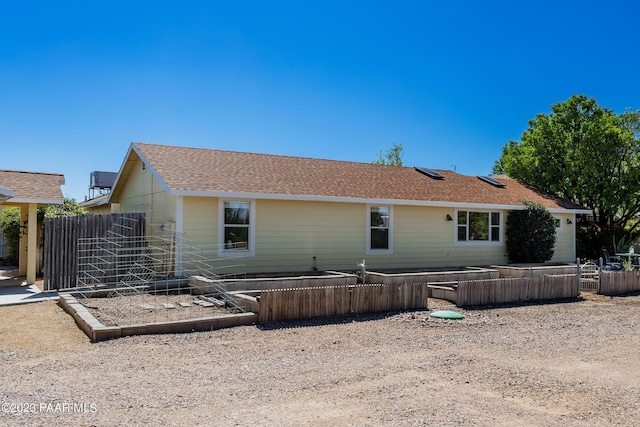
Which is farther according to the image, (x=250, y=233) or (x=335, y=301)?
(x=250, y=233)

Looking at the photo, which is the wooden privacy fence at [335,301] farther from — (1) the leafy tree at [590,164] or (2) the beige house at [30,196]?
(1) the leafy tree at [590,164]

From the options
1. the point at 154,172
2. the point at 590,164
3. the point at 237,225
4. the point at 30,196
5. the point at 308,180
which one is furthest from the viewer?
the point at 590,164

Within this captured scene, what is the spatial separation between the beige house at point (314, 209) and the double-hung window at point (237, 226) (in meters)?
0.03

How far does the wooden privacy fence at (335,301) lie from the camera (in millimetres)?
9352

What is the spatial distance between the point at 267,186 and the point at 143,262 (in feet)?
14.3

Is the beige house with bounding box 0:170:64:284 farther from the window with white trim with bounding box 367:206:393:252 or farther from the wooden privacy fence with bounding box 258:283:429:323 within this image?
the window with white trim with bounding box 367:206:393:252

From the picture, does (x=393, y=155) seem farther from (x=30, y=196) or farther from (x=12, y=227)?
(x=30, y=196)

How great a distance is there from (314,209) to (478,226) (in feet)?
24.2

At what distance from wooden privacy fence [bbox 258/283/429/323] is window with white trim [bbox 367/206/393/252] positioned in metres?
5.93

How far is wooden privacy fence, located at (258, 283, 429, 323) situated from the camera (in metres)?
9.35

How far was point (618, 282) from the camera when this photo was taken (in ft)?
47.2

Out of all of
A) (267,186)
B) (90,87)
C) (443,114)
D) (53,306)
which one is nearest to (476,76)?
(443,114)

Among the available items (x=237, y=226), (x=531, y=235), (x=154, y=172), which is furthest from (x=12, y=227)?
(x=531, y=235)

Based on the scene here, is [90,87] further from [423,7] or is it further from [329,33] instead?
[423,7]
